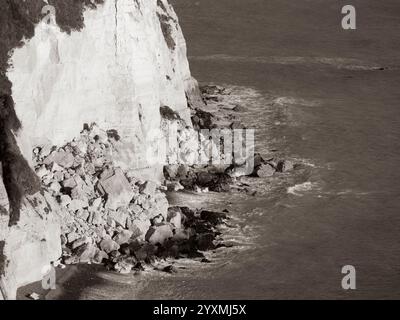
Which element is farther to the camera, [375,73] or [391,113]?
[375,73]

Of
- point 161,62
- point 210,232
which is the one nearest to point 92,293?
point 210,232

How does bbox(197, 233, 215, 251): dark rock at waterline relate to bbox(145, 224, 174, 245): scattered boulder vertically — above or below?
below

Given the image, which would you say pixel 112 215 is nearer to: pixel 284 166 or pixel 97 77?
pixel 97 77

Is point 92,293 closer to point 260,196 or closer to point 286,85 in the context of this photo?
point 260,196

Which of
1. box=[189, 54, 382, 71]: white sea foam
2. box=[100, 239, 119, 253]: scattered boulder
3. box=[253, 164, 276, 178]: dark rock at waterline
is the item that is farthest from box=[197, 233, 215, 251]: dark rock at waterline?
box=[189, 54, 382, 71]: white sea foam

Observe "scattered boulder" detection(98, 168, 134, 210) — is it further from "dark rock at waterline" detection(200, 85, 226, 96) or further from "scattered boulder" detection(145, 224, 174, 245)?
"dark rock at waterline" detection(200, 85, 226, 96)

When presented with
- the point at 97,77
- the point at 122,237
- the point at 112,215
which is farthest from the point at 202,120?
the point at 122,237
